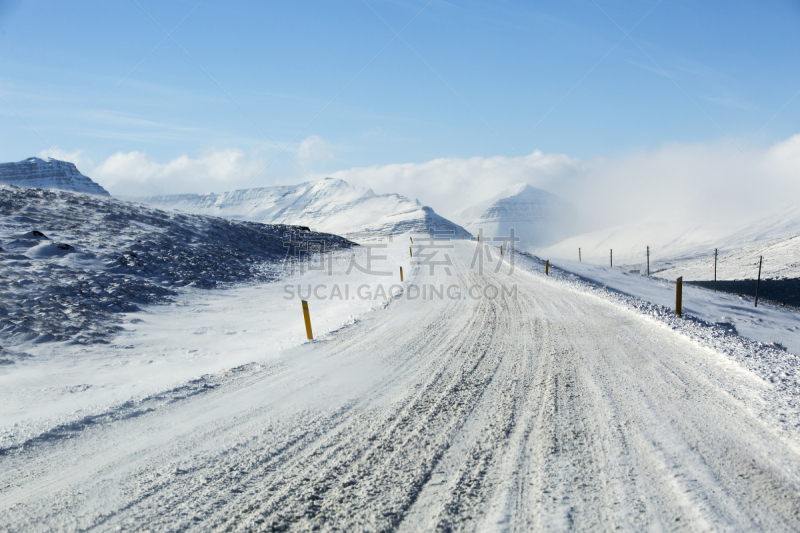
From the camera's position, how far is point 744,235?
13888 centimetres

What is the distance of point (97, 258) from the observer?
1642cm

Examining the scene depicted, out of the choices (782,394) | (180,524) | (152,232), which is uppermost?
(152,232)

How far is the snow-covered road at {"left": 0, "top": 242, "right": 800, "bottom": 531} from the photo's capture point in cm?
298

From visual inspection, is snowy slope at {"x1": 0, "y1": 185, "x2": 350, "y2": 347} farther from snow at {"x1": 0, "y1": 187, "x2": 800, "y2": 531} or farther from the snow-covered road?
the snow-covered road

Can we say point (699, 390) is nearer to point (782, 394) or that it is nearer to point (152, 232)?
point (782, 394)

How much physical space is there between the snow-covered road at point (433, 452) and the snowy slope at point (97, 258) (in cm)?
659

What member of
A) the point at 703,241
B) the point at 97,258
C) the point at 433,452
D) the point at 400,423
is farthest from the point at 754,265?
the point at 97,258

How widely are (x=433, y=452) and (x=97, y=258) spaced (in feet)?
58.5

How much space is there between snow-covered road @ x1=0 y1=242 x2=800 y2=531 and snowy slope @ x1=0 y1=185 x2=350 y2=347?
659 cm

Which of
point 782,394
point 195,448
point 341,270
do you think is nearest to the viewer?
point 195,448

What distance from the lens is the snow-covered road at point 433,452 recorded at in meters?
2.98

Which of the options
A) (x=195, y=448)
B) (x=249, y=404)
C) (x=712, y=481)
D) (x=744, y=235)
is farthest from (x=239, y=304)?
(x=744, y=235)

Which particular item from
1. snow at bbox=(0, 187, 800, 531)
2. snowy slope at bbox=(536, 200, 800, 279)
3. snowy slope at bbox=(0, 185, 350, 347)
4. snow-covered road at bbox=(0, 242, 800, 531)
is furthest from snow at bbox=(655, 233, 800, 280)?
snow-covered road at bbox=(0, 242, 800, 531)

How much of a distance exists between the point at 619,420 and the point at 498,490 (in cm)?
196
